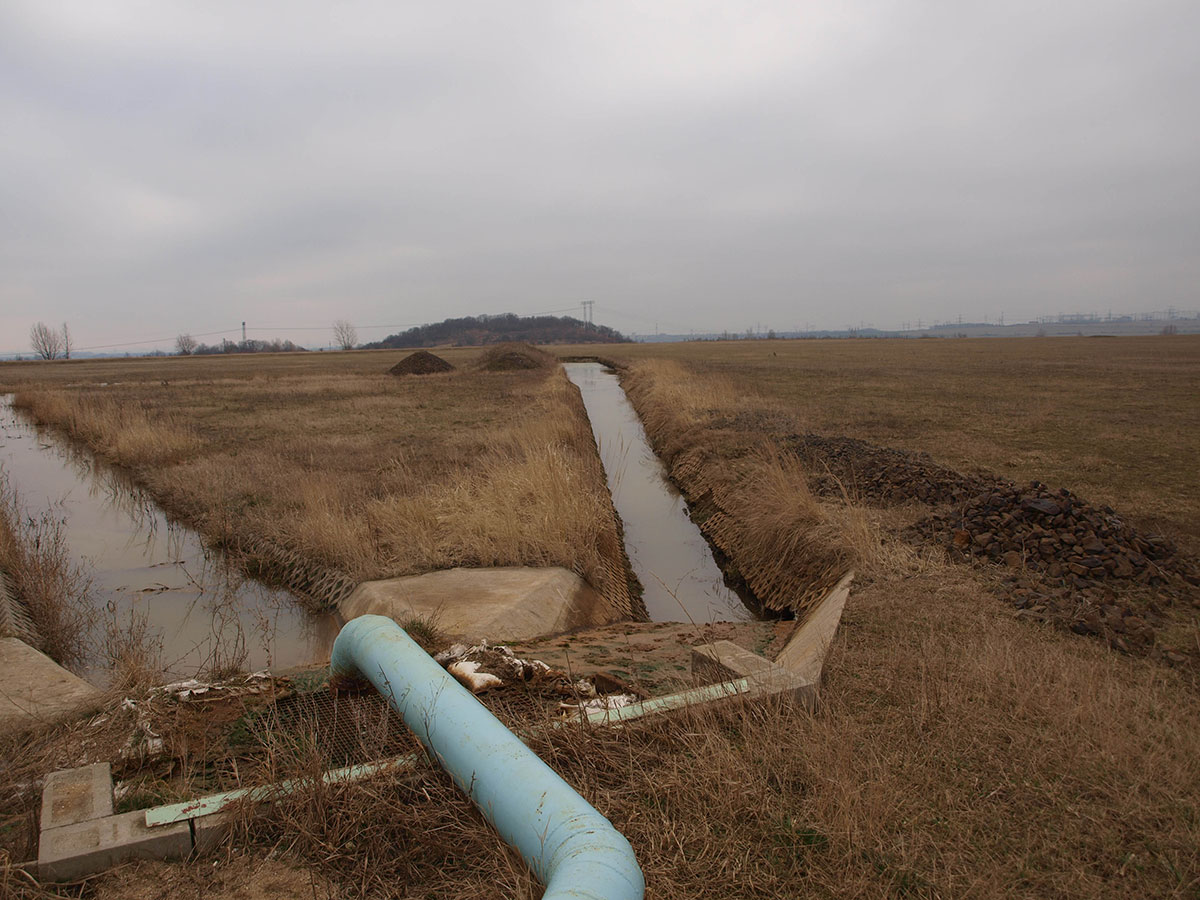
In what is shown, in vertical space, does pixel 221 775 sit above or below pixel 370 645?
below

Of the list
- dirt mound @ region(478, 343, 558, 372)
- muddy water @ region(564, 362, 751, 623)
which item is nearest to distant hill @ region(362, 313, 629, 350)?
dirt mound @ region(478, 343, 558, 372)

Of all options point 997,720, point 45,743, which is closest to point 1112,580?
point 997,720

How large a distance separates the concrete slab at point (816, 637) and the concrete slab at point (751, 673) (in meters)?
0.14

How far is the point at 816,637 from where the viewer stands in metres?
5.05

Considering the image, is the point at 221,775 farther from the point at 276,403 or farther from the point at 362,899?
the point at 276,403

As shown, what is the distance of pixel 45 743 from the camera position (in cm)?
343

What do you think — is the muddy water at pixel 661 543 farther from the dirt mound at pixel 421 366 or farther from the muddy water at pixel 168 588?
the dirt mound at pixel 421 366

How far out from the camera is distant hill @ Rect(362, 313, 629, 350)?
17262cm

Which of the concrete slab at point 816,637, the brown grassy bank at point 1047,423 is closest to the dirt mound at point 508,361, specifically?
the brown grassy bank at point 1047,423

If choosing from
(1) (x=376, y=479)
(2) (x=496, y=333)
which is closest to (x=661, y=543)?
(1) (x=376, y=479)

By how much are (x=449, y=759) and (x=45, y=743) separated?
7.18ft

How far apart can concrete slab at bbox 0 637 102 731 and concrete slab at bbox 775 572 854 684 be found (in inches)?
163

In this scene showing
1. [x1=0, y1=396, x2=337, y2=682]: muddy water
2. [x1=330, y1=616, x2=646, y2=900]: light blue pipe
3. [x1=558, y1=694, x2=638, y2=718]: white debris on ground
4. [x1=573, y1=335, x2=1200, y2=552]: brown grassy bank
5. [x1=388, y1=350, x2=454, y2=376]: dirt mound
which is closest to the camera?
[x1=330, y1=616, x2=646, y2=900]: light blue pipe

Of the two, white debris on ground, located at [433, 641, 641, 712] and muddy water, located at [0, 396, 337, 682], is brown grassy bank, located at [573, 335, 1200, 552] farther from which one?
muddy water, located at [0, 396, 337, 682]
